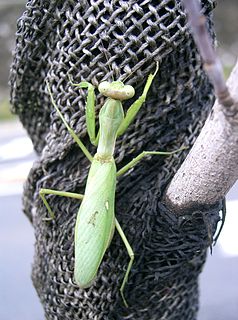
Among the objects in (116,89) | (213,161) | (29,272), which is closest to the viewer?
(213,161)

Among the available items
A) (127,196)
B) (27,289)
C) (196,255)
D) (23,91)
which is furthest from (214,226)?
(27,289)

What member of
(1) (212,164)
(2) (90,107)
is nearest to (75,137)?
(2) (90,107)

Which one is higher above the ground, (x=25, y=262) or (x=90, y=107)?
(x=25, y=262)

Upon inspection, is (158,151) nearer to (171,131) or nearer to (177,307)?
(171,131)

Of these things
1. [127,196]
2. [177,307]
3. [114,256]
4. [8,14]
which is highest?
[8,14]

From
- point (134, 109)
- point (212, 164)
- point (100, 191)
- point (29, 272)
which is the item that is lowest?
point (212, 164)

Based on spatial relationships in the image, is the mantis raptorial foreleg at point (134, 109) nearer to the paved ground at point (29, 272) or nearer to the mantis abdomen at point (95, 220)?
the mantis abdomen at point (95, 220)

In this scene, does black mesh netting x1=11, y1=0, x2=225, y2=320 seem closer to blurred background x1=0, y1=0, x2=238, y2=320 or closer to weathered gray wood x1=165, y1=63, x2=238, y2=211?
weathered gray wood x1=165, y1=63, x2=238, y2=211

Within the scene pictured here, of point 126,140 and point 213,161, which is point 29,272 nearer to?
point 126,140
